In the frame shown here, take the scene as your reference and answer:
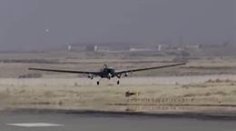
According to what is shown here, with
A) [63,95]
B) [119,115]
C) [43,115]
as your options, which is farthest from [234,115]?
[63,95]

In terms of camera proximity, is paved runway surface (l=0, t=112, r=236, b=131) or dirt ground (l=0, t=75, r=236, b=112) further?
dirt ground (l=0, t=75, r=236, b=112)

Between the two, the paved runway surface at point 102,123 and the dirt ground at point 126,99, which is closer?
the paved runway surface at point 102,123

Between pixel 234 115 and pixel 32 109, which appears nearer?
pixel 234 115

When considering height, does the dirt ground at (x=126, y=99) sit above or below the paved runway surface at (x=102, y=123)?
above

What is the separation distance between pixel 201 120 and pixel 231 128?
5910mm

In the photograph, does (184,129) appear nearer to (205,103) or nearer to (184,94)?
(205,103)

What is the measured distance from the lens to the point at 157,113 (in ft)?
186

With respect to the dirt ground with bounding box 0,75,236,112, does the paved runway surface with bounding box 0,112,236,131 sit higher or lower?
lower

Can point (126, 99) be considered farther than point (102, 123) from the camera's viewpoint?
Yes

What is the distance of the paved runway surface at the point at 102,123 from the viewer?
46312 millimetres

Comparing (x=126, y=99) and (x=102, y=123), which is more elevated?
(x=126, y=99)

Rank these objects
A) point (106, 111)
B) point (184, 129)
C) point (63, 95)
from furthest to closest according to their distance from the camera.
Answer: point (63, 95)
point (106, 111)
point (184, 129)

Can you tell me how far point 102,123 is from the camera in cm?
5012

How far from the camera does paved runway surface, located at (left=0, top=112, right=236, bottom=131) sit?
46312mm
